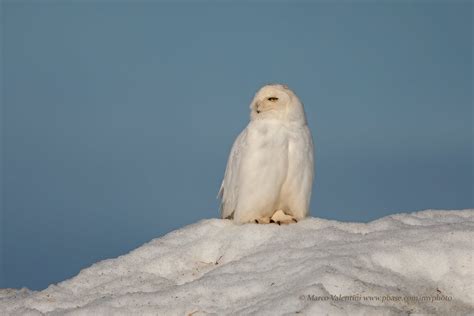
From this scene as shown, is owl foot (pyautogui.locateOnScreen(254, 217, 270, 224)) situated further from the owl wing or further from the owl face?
the owl face

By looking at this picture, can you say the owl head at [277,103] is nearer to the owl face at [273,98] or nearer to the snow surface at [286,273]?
the owl face at [273,98]

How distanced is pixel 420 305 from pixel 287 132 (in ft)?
11.6

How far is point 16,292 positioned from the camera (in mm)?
9867

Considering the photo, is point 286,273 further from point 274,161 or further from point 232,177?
point 232,177

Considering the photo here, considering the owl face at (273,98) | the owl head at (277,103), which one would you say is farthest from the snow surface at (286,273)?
the owl face at (273,98)

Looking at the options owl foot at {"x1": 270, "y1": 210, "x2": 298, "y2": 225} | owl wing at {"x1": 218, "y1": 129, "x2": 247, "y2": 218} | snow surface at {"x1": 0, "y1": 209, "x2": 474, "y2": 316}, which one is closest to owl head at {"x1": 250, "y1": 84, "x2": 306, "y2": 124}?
owl wing at {"x1": 218, "y1": 129, "x2": 247, "y2": 218}

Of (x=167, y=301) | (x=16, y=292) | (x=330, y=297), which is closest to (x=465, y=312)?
(x=330, y=297)

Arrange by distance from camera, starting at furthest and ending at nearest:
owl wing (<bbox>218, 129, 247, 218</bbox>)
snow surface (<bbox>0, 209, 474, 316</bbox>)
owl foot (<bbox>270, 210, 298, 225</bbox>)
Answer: owl wing (<bbox>218, 129, 247, 218</bbox>)
owl foot (<bbox>270, 210, 298, 225</bbox>)
snow surface (<bbox>0, 209, 474, 316</bbox>)

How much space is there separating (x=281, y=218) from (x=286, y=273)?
2665mm

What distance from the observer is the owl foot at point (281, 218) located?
31.6 feet

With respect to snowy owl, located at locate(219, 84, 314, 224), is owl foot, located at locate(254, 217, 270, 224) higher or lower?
lower

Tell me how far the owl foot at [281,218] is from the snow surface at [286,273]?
0.98 ft

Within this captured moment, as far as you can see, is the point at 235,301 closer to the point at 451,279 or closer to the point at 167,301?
the point at 167,301

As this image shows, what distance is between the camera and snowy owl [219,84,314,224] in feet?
31.7
